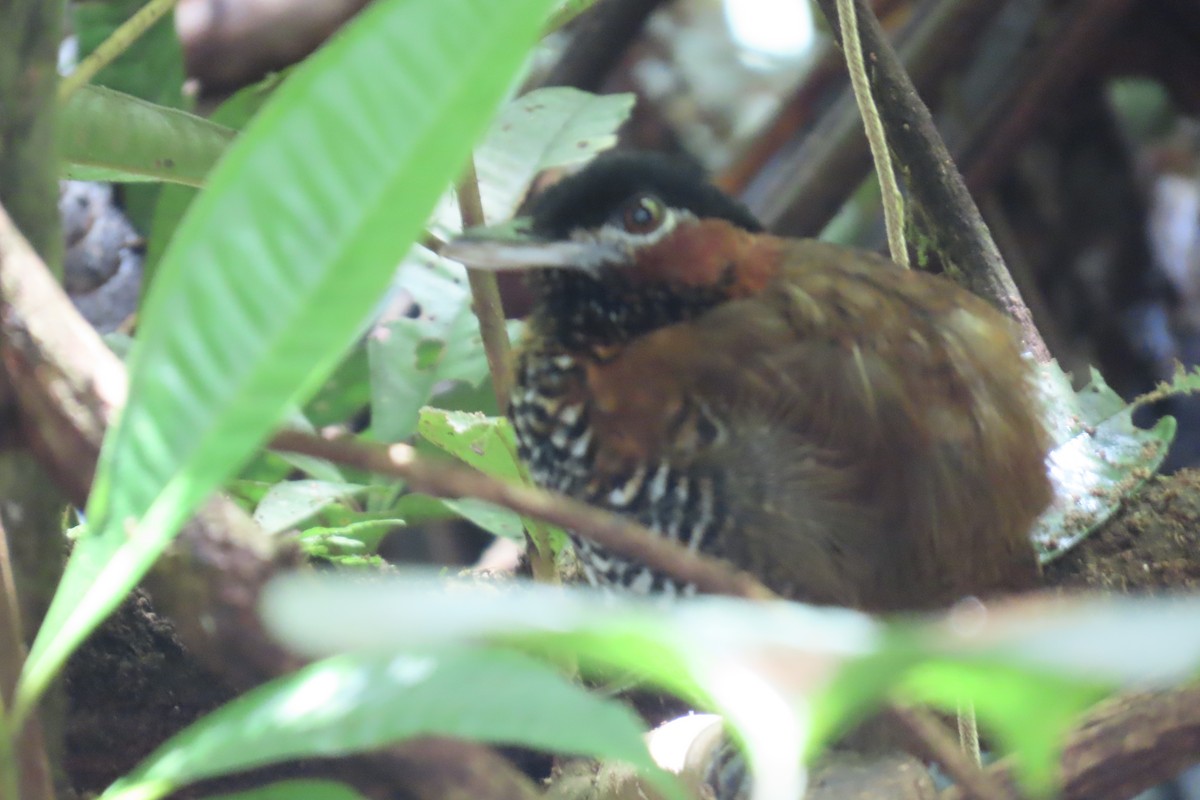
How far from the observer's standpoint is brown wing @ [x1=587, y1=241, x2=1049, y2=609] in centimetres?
97

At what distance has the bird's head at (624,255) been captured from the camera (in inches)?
43.4

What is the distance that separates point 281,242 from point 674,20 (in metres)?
3.45

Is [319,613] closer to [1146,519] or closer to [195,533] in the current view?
[195,533]

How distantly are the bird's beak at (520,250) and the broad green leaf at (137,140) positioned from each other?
10.7 inches

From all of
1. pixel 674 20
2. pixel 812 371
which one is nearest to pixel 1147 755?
pixel 812 371

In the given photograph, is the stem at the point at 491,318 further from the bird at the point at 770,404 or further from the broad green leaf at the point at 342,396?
the broad green leaf at the point at 342,396

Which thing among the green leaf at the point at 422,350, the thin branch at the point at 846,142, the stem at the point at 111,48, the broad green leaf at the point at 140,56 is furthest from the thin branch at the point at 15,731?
the thin branch at the point at 846,142

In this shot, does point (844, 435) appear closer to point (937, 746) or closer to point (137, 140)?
point (937, 746)

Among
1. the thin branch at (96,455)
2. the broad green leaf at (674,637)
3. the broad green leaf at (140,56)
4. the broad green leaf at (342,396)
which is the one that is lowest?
the broad green leaf at (342,396)

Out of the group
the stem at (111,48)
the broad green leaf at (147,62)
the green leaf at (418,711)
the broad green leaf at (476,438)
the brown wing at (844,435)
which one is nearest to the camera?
the green leaf at (418,711)

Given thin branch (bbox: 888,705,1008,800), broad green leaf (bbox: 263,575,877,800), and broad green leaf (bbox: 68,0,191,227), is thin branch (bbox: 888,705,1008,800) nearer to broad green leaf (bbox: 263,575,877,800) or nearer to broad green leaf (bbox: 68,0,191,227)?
broad green leaf (bbox: 263,575,877,800)

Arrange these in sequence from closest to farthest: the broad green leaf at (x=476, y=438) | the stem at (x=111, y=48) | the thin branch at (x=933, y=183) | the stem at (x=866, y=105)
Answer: the stem at (x=111, y=48) → the stem at (x=866, y=105) → the broad green leaf at (x=476, y=438) → the thin branch at (x=933, y=183)

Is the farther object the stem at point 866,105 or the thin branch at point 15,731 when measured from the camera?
the stem at point 866,105

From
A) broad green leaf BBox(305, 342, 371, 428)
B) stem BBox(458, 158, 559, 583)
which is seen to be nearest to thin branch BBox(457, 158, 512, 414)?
stem BBox(458, 158, 559, 583)
